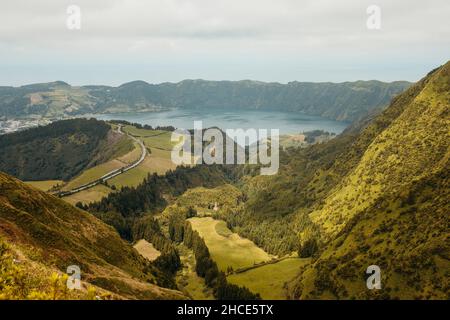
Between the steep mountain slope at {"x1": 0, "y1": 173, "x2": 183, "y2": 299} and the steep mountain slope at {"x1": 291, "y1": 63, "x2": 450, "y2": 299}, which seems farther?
the steep mountain slope at {"x1": 291, "y1": 63, "x2": 450, "y2": 299}

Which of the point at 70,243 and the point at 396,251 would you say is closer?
the point at 70,243

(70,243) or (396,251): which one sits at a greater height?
(70,243)

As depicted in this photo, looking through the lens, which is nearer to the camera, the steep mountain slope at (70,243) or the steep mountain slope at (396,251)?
the steep mountain slope at (70,243)
